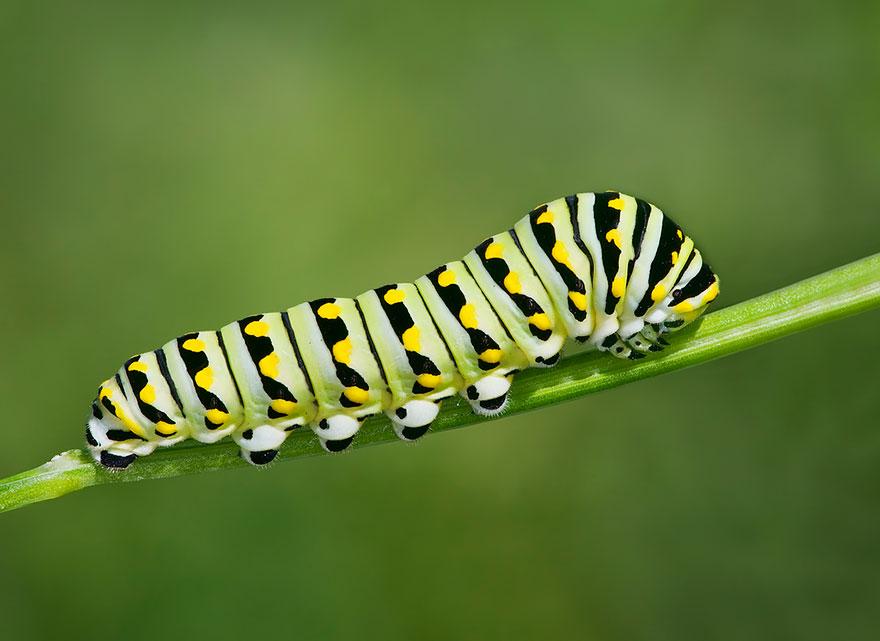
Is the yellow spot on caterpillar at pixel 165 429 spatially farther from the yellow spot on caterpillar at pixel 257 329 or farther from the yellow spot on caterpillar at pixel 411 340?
the yellow spot on caterpillar at pixel 411 340

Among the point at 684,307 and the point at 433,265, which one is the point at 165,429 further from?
the point at 433,265

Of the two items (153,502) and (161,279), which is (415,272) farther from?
(153,502)

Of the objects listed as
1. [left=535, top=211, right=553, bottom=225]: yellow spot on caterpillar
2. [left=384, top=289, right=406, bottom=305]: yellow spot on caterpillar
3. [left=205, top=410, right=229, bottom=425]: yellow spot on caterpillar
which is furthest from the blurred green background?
[left=535, top=211, right=553, bottom=225]: yellow spot on caterpillar

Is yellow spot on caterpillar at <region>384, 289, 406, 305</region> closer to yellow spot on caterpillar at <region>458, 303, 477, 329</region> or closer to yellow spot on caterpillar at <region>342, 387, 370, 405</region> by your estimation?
yellow spot on caterpillar at <region>458, 303, 477, 329</region>

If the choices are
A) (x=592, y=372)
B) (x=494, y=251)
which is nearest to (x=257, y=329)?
(x=494, y=251)

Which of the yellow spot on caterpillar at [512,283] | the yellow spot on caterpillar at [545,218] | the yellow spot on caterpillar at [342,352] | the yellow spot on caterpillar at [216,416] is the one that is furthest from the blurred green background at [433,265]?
the yellow spot on caterpillar at [545,218]

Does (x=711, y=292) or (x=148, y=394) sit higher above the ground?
(x=148, y=394)
